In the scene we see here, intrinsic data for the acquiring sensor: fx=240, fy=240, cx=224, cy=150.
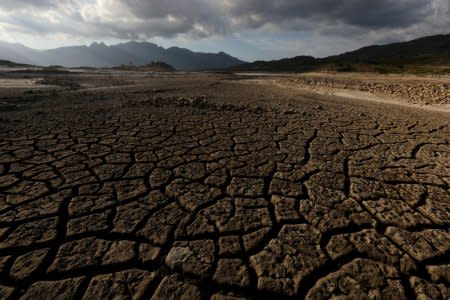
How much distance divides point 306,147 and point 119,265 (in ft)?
8.53

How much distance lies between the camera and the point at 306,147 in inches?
127

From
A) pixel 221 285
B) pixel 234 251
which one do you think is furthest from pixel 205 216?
pixel 221 285

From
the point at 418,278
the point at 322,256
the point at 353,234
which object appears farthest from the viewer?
the point at 353,234

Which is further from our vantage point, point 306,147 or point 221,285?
point 306,147

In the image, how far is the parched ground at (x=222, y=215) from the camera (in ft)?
4.24

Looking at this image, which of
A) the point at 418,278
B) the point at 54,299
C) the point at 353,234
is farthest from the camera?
the point at 353,234

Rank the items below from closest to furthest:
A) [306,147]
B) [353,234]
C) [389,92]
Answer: [353,234] → [306,147] → [389,92]

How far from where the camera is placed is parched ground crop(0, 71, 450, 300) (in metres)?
1.29

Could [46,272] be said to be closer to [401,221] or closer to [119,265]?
[119,265]

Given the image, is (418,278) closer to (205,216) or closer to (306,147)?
(205,216)

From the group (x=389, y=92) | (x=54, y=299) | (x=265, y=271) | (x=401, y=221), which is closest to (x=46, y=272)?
(x=54, y=299)

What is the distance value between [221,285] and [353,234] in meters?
0.98

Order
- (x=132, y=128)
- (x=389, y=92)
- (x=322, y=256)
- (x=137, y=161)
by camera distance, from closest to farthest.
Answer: (x=322, y=256) → (x=137, y=161) → (x=132, y=128) → (x=389, y=92)

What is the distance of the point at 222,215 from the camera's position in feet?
5.96
